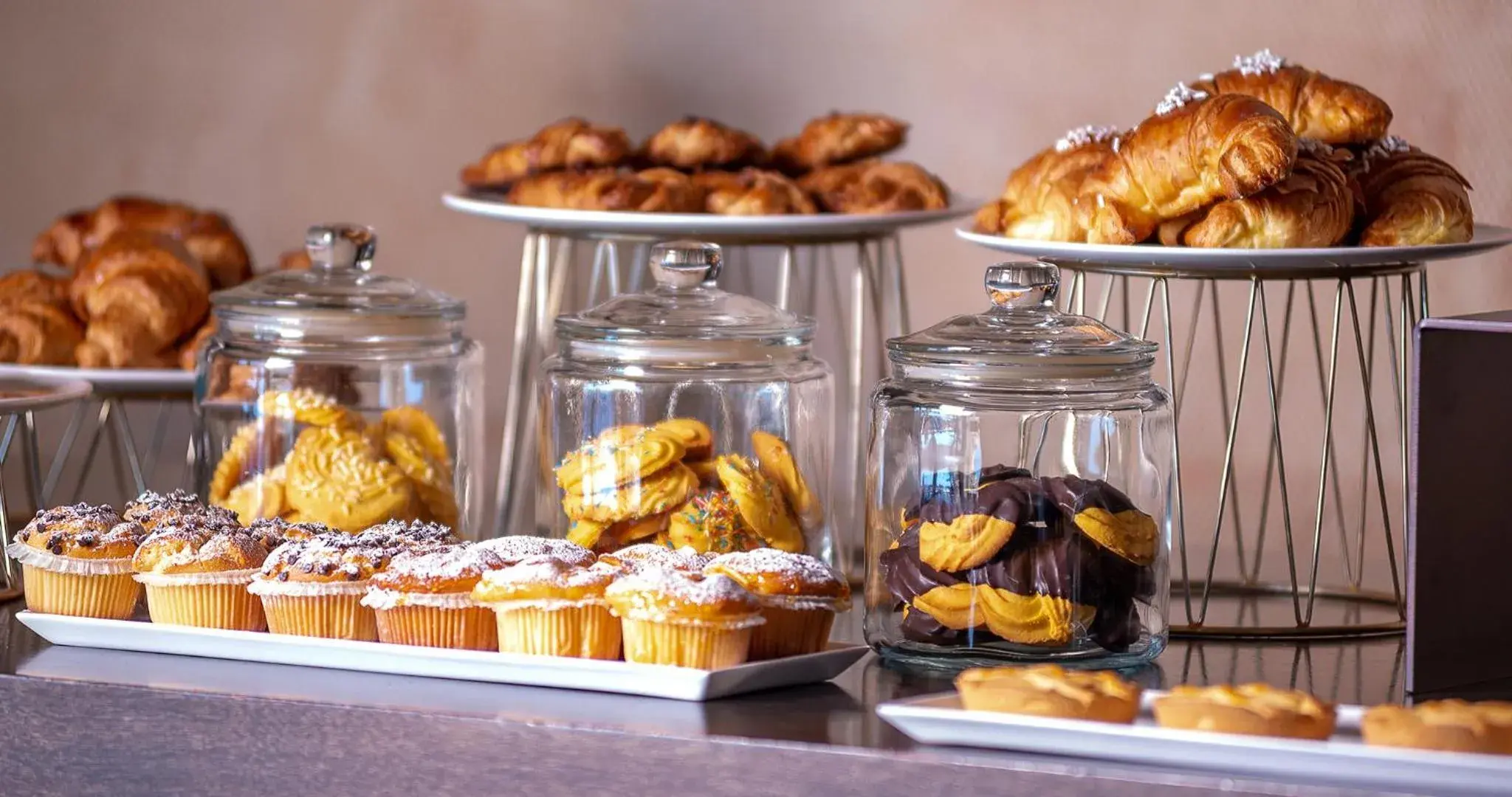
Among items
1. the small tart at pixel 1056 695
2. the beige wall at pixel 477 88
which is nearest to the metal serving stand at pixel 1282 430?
the beige wall at pixel 477 88

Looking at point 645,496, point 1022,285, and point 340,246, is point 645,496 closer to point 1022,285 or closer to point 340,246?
point 1022,285

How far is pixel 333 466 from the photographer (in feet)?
4.35

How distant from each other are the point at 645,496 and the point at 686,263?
0.53ft

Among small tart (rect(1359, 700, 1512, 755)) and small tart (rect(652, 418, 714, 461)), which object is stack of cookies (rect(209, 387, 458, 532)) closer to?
small tart (rect(652, 418, 714, 461))

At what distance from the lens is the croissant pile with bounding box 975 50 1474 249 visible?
1.18m

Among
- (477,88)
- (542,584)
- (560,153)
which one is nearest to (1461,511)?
(542,584)

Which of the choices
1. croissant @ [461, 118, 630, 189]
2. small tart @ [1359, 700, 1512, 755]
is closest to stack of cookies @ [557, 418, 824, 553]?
small tart @ [1359, 700, 1512, 755]

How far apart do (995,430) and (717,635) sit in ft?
0.63

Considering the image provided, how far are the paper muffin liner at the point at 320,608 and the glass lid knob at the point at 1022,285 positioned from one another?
41cm

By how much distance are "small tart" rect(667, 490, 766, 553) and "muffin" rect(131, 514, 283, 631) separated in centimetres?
26

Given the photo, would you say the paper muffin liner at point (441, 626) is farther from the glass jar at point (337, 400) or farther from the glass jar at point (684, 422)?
the glass jar at point (337, 400)

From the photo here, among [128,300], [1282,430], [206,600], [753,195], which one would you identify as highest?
[753,195]

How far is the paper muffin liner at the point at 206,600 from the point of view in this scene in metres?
1.10

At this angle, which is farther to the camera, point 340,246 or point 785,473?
point 340,246
